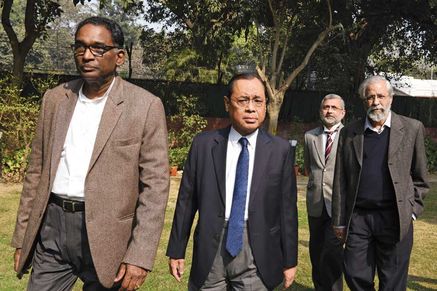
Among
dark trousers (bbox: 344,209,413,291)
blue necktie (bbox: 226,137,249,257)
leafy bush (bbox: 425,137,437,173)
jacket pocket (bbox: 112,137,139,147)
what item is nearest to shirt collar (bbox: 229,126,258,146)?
blue necktie (bbox: 226,137,249,257)

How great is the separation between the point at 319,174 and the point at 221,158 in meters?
2.10

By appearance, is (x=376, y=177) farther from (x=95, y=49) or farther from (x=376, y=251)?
(x=95, y=49)

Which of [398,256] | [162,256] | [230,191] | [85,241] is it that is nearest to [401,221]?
[398,256]

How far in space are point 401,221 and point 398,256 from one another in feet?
1.00

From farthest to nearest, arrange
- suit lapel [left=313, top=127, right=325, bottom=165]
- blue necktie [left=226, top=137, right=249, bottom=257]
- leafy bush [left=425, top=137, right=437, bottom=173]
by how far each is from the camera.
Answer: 1. leafy bush [left=425, top=137, right=437, bottom=173]
2. suit lapel [left=313, top=127, right=325, bottom=165]
3. blue necktie [left=226, top=137, right=249, bottom=257]

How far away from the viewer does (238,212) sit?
119 inches

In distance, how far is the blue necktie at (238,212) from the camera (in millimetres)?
2992

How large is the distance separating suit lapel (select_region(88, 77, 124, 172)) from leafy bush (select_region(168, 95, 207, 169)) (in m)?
10.8

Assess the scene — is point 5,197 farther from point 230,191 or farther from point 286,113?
point 286,113

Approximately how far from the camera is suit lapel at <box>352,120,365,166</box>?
12.9 feet

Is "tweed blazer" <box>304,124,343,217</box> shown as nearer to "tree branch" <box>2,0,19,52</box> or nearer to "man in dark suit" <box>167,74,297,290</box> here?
"man in dark suit" <box>167,74,297,290</box>

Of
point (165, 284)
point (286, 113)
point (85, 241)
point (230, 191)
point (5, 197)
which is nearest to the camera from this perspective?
point (85, 241)

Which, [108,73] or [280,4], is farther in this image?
[280,4]

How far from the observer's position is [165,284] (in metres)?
5.41
